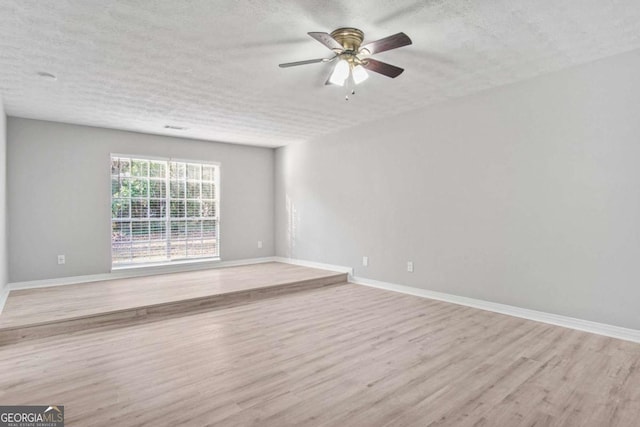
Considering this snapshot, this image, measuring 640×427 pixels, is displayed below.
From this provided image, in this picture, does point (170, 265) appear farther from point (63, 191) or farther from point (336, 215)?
point (336, 215)

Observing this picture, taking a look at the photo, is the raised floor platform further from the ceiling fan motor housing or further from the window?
the ceiling fan motor housing

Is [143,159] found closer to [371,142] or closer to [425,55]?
[371,142]

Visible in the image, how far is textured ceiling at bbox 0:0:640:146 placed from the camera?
2.41 metres

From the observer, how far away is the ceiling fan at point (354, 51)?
2477mm

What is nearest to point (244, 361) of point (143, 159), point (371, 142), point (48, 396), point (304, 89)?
point (48, 396)

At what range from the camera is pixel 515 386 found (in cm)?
239

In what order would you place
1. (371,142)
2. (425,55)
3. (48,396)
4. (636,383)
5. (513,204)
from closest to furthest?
(48,396) → (636,383) → (425,55) → (513,204) → (371,142)

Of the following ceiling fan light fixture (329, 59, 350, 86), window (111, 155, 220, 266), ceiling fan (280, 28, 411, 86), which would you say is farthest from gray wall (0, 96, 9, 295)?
ceiling fan light fixture (329, 59, 350, 86)

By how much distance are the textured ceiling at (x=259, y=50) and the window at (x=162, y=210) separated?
1379 millimetres

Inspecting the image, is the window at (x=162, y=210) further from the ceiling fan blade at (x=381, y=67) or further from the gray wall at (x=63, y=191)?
the ceiling fan blade at (x=381, y=67)

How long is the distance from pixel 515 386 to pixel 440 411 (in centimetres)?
66

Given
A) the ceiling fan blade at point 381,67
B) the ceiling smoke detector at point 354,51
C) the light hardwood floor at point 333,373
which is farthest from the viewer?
the ceiling fan blade at point 381,67

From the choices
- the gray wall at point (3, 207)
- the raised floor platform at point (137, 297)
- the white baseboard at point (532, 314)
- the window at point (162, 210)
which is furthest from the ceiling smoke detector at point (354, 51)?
the window at point (162, 210)

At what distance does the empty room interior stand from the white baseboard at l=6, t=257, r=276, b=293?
0.03m
